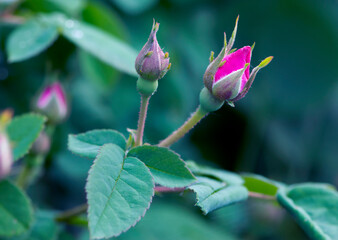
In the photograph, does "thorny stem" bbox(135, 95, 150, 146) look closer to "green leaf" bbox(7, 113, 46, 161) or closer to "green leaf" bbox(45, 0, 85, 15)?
"green leaf" bbox(7, 113, 46, 161)

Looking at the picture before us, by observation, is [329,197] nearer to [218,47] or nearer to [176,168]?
[176,168]

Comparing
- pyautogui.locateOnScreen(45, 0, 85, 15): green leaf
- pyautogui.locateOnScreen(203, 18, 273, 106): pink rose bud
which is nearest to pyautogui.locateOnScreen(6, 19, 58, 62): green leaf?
pyautogui.locateOnScreen(45, 0, 85, 15): green leaf

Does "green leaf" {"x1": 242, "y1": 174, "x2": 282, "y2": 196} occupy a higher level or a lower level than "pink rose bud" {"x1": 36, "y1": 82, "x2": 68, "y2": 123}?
higher

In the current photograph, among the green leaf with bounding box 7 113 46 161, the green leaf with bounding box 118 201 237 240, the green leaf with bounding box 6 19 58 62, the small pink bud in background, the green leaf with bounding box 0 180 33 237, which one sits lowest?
the green leaf with bounding box 118 201 237 240

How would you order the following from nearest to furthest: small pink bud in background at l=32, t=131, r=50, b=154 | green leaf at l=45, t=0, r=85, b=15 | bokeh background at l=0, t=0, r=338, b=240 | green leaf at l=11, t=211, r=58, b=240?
1. green leaf at l=11, t=211, r=58, b=240
2. small pink bud in background at l=32, t=131, r=50, b=154
3. green leaf at l=45, t=0, r=85, b=15
4. bokeh background at l=0, t=0, r=338, b=240

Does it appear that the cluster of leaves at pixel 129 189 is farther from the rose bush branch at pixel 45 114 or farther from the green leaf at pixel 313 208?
the rose bush branch at pixel 45 114

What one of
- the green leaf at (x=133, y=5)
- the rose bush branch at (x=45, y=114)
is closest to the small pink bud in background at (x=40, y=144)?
the rose bush branch at (x=45, y=114)

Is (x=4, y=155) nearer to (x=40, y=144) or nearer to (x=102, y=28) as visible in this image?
(x=40, y=144)

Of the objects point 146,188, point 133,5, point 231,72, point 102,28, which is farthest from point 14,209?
point 133,5
